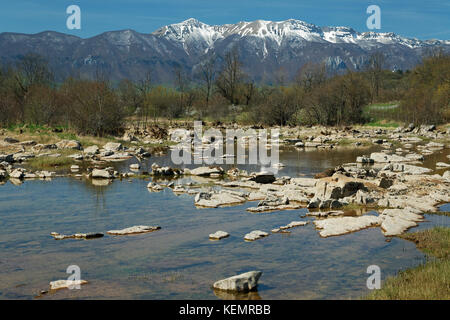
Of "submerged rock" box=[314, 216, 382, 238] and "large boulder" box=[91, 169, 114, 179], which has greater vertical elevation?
"large boulder" box=[91, 169, 114, 179]

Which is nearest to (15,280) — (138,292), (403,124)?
(138,292)

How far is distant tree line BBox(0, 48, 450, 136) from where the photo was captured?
4278cm

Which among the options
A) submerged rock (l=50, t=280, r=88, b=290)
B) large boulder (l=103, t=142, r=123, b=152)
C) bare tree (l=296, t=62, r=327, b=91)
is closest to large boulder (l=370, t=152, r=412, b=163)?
large boulder (l=103, t=142, r=123, b=152)

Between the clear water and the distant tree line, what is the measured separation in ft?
81.9

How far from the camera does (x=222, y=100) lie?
7712 centimetres

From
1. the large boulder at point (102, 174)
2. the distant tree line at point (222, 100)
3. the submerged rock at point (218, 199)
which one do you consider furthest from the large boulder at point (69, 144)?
the submerged rock at point (218, 199)

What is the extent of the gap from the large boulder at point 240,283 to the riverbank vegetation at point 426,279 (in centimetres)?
245

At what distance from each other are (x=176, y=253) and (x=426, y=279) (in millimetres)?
6347

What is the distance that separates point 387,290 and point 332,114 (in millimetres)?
51928

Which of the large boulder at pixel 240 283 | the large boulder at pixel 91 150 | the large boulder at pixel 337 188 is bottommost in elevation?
the large boulder at pixel 240 283

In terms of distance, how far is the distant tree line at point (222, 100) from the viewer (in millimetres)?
42781

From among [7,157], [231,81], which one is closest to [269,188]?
[7,157]

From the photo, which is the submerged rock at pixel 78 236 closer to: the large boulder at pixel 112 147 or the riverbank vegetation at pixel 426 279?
the riverbank vegetation at pixel 426 279

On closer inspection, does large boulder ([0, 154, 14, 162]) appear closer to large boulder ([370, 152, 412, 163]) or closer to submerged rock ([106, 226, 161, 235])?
submerged rock ([106, 226, 161, 235])
